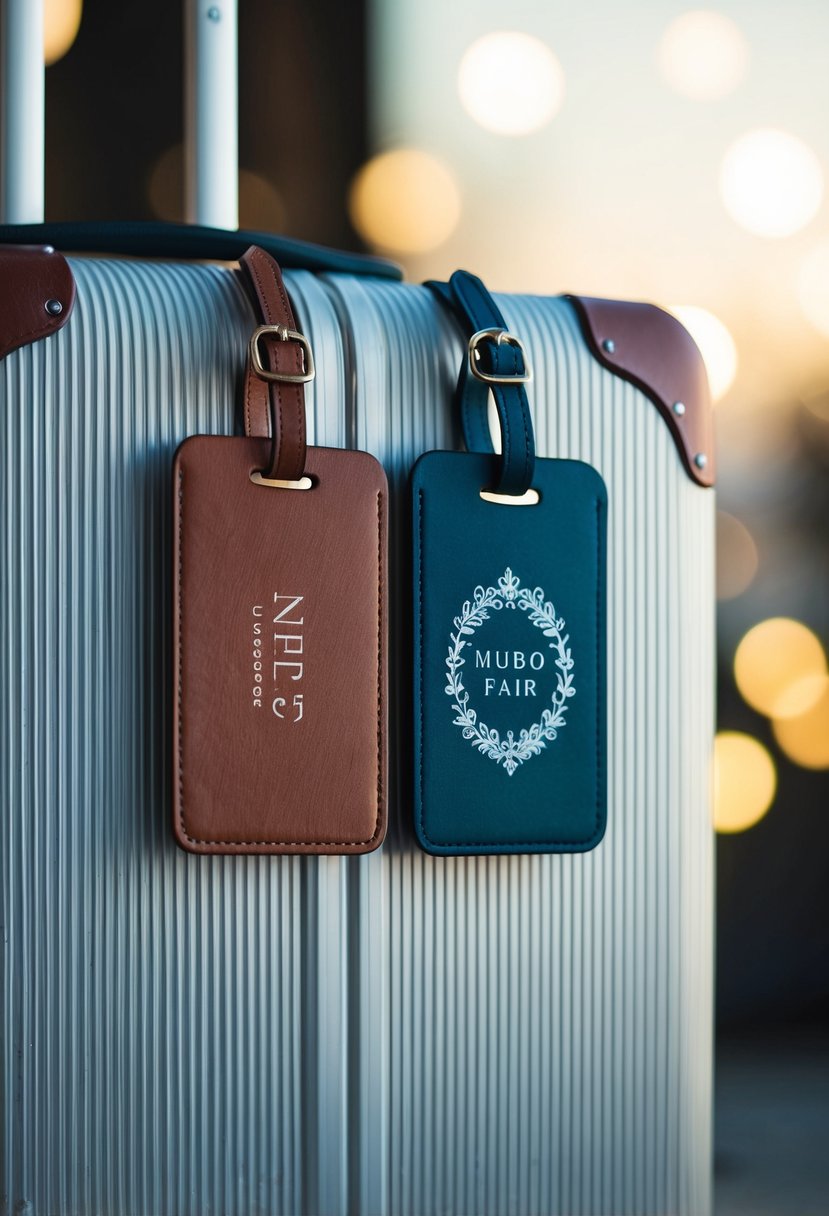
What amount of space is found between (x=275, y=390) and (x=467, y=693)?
0.12 metres

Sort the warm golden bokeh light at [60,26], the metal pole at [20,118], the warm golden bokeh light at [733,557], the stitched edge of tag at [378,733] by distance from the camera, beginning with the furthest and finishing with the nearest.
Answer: the warm golden bokeh light at [733,557]
the warm golden bokeh light at [60,26]
the metal pole at [20,118]
the stitched edge of tag at [378,733]

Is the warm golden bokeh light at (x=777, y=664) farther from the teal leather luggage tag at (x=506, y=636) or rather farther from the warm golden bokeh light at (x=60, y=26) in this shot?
the warm golden bokeh light at (x=60, y=26)

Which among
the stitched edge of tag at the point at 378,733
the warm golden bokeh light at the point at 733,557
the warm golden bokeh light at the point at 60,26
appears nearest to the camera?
the stitched edge of tag at the point at 378,733

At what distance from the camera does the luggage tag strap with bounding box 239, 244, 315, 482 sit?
38cm

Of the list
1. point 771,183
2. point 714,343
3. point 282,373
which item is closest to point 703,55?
point 771,183

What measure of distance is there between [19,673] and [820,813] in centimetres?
70

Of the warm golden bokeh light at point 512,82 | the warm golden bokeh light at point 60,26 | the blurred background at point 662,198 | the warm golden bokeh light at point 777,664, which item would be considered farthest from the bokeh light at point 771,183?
the warm golden bokeh light at point 60,26

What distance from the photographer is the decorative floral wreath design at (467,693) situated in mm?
406

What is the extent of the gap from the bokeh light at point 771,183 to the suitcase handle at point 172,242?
0.51 metres

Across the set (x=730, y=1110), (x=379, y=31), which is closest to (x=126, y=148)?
(x=379, y=31)

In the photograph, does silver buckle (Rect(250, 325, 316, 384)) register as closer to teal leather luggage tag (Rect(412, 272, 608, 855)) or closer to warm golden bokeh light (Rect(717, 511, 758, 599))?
teal leather luggage tag (Rect(412, 272, 608, 855))

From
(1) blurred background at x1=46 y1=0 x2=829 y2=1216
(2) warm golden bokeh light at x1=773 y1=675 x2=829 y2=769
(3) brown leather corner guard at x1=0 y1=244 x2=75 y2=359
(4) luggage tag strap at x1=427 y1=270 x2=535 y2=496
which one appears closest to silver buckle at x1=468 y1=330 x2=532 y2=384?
(4) luggage tag strap at x1=427 y1=270 x2=535 y2=496

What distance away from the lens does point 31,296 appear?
38cm

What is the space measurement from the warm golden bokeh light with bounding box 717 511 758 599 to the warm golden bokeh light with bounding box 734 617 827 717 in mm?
34
